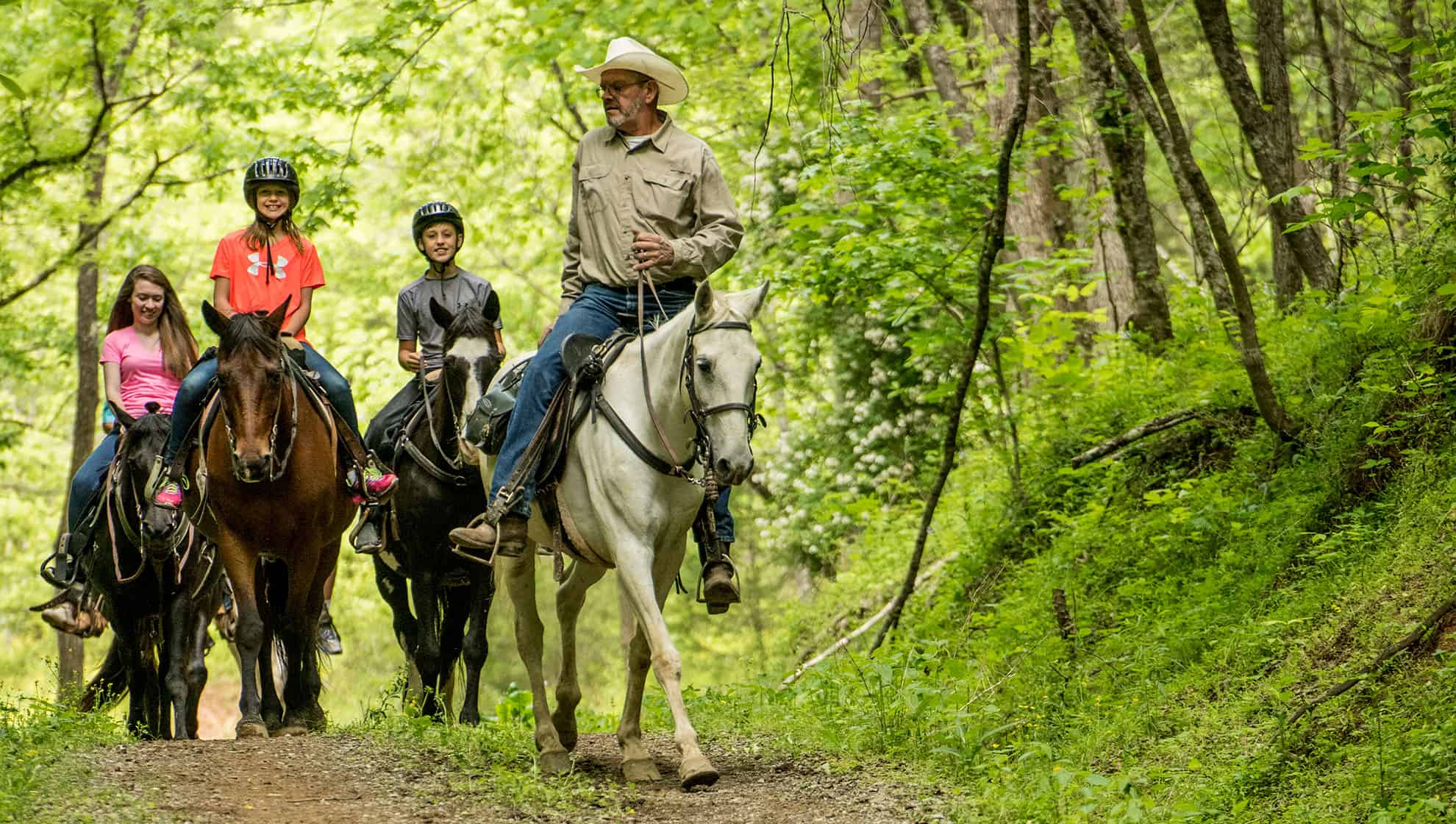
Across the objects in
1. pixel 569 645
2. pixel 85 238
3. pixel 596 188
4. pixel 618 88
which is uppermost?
pixel 85 238

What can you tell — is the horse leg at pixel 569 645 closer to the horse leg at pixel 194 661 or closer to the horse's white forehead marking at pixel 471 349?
the horse's white forehead marking at pixel 471 349

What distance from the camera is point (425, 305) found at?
35.2 ft

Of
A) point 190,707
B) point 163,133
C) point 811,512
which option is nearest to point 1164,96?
point 190,707

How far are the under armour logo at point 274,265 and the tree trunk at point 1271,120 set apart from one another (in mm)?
6679

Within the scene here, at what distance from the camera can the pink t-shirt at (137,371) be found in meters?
10.6

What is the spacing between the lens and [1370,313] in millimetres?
8984

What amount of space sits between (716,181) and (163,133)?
16.9 m

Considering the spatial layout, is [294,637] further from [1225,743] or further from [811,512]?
[811,512]

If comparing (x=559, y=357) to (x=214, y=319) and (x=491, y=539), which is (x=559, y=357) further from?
(x=214, y=319)

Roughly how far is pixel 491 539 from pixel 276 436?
204 cm

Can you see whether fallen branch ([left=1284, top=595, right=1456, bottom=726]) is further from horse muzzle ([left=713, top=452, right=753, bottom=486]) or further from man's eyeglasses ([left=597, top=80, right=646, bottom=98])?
man's eyeglasses ([left=597, top=80, right=646, bottom=98])

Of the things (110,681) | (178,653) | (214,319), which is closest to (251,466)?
(214,319)

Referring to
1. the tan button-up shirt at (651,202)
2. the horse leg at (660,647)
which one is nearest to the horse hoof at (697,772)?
the horse leg at (660,647)

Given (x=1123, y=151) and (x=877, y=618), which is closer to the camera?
(x=1123, y=151)
